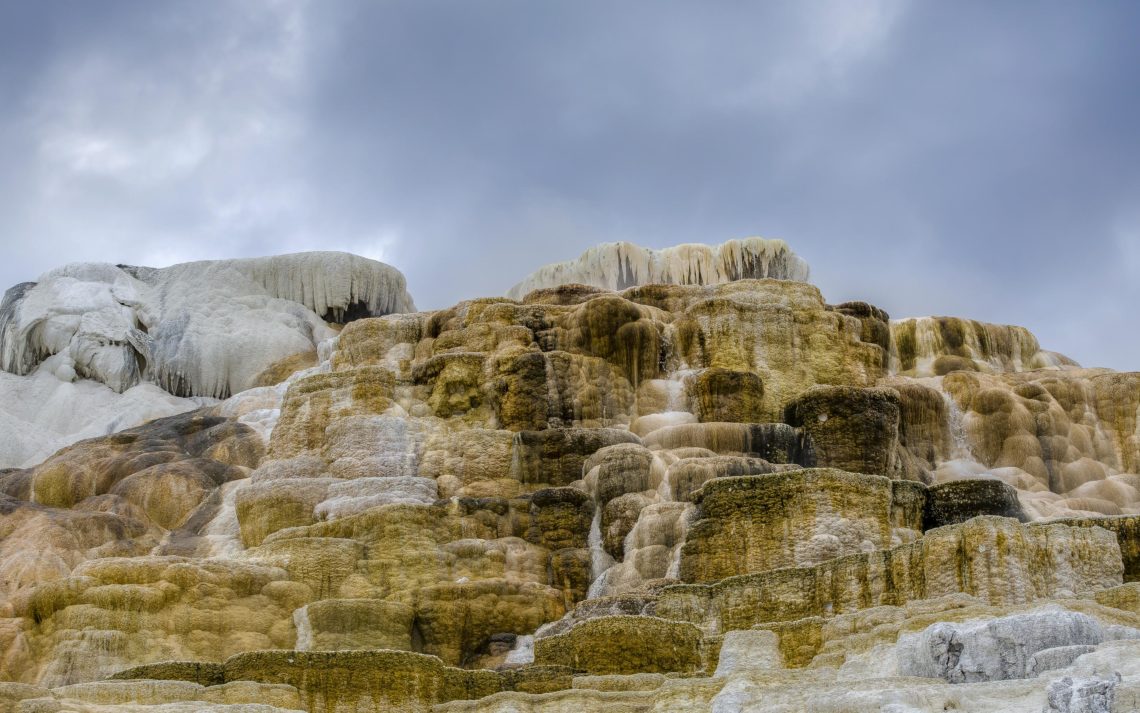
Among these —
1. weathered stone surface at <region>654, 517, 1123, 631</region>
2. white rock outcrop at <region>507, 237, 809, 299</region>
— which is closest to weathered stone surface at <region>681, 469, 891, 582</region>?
weathered stone surface at <region>654, 517, 1123, 631</region>

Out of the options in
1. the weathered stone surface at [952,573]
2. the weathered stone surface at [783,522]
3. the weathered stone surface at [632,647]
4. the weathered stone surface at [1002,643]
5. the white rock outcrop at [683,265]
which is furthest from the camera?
the white rock outcrop at [683,265]

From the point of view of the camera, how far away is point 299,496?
36.2 metres

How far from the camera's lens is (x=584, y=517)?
113 feet

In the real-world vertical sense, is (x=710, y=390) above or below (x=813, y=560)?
above

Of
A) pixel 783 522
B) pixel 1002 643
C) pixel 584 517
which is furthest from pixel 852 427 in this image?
pixel 1002 643

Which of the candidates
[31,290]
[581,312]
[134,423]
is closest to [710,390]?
[581,312]

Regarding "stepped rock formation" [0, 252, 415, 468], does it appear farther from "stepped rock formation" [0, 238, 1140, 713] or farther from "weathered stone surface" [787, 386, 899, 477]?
"weathered stone surface" [787, 386, 899, 477]

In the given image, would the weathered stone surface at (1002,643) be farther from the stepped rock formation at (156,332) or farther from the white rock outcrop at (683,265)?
the white rock outcrop at (683,265)

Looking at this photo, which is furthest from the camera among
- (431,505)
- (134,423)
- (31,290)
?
(31,290)

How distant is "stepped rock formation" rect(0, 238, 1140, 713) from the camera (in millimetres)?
20516

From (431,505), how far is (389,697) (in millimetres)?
11151

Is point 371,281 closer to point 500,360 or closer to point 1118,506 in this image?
point 500,360

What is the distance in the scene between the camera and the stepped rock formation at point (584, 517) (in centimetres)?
2052

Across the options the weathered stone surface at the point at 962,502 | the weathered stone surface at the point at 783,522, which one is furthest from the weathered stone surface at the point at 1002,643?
the weathered stone surface at the point at 962,502
